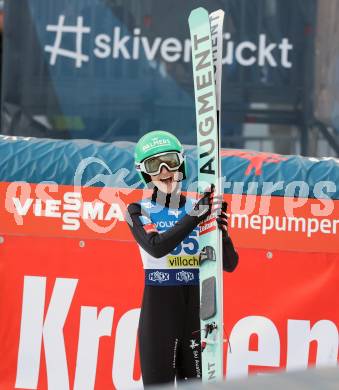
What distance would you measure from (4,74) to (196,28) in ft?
11.5

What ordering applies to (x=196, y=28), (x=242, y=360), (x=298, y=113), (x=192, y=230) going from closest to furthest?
1. (x=192, y=230)
2. (x=196, y=28)
3. (x=242, y=360)
4. (x=298, y=113)

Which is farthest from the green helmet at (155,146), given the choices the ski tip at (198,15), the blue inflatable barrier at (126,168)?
the blue inflatable barrier at (126,168)

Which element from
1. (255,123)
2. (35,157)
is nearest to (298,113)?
(255,123)

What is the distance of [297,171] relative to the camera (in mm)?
6027

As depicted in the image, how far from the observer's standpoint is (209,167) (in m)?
5.10

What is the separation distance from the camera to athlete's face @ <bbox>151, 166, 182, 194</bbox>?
197 inches

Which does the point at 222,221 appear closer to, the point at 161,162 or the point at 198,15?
the point at 161,162

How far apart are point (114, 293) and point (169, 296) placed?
114cm

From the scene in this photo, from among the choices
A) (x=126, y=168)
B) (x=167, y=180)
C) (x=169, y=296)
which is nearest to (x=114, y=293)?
(x=126, y=168)

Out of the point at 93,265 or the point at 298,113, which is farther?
the point at 298,113

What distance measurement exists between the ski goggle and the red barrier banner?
3.34ft

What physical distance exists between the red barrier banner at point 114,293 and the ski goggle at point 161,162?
1018 millimetres

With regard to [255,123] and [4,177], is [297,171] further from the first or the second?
[255,123]

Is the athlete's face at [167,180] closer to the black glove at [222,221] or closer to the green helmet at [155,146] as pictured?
the green helmet at [155,146]
